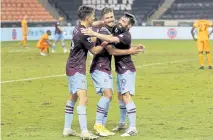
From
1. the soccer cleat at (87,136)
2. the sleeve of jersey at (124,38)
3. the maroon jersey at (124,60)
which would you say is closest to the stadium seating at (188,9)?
the maroon jersey at (124,60)

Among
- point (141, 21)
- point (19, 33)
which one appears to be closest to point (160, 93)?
point (19, 33)

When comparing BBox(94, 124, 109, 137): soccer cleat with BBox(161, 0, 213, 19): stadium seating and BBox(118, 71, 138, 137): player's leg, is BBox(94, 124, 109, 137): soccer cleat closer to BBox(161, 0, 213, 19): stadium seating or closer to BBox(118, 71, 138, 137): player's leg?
BBox(118, 71, 138, 137): player's leg

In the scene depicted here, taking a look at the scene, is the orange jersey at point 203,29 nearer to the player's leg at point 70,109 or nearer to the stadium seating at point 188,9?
the player's leg at point 70,109

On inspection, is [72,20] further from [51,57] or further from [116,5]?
[51,57]

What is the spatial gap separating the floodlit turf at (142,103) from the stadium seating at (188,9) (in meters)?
31.7

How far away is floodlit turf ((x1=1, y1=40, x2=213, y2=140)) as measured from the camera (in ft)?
38.3

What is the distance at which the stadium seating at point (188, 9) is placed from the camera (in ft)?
192

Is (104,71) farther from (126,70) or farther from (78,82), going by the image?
(78,82)

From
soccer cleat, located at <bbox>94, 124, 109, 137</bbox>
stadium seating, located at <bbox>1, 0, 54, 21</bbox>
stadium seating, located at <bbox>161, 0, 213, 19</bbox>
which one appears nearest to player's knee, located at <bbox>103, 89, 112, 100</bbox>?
soccer cleat, located at <bbox>94, 124, 109, 137</bbox>

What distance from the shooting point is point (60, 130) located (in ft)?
39.1

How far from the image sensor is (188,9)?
59.4 metres

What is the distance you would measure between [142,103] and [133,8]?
46.3 metres

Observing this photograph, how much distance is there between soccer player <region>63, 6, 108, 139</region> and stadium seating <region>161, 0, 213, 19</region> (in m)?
47.9

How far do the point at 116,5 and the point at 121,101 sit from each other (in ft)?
163
